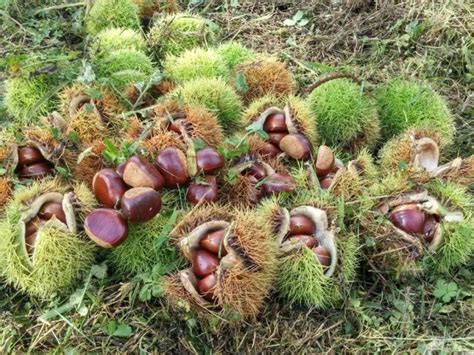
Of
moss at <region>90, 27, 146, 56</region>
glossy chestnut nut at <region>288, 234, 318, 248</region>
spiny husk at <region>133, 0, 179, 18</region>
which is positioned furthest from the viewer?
spiny husk at <region>133, 0, 179, 18</region>

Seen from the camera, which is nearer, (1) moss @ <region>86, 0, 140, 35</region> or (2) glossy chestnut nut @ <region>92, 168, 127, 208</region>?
(2) glossy chestnut nut @ <region>92, 168, 127, 208</region>

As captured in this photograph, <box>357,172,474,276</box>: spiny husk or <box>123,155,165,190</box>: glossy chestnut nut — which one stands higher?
<box>123,155,165,190</box>: glossy chestnut nut

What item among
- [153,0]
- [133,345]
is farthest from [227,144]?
[153,0]

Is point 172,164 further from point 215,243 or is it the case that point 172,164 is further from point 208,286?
point 208,286

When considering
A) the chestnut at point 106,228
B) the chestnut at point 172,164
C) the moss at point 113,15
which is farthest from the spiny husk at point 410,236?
the moss at point 113,15

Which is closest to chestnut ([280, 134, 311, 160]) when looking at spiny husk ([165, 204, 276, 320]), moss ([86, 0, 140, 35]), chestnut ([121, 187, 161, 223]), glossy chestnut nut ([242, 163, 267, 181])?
glossy chestnut nut ([242, 163, 267, 181])

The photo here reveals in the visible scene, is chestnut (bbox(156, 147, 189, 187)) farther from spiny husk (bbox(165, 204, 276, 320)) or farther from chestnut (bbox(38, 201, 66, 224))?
chestnut (bbox(38, 201, 66, 224))

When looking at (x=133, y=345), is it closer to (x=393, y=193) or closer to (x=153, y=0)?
(x=393, y=193)
